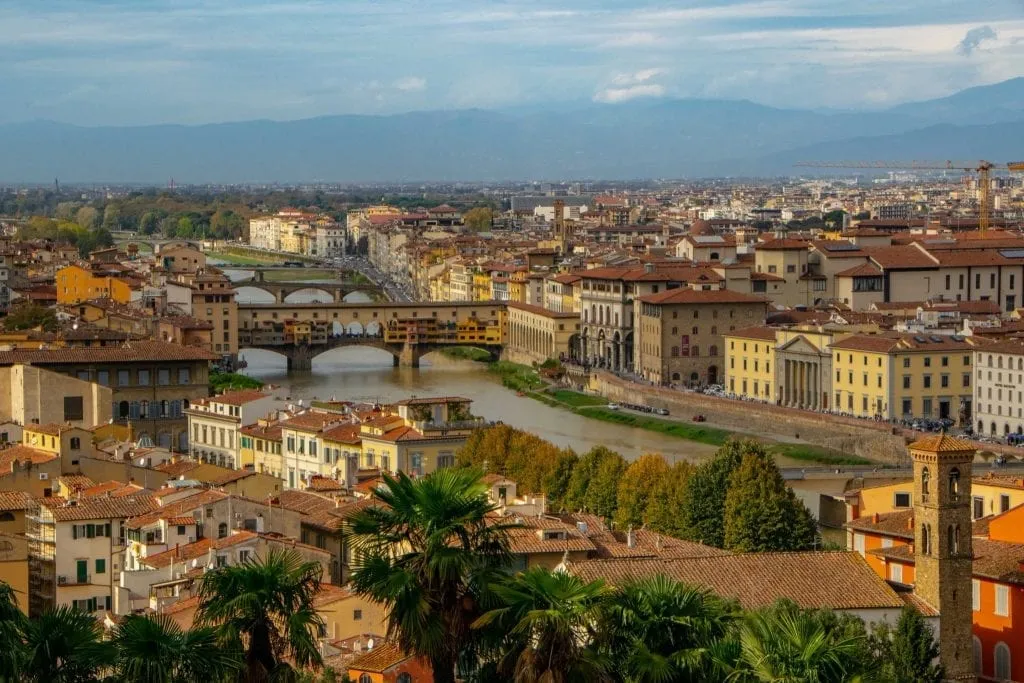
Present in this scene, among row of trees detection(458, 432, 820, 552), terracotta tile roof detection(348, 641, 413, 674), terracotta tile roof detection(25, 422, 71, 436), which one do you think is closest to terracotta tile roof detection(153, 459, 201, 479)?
terracotta tile roof detection(25, 422, 71, 436)

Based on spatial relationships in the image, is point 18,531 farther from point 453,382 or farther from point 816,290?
point 816,290

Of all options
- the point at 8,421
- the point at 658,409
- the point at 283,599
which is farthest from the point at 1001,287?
the point at 283,599

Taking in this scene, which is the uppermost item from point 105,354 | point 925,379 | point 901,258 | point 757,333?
point 105,354

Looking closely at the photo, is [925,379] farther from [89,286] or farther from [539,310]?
[89,286]

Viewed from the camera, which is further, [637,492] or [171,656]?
[637,492]

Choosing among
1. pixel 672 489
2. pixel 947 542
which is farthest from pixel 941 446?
pixel 672 489

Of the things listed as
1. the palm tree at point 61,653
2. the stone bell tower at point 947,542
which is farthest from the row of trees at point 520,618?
the stone bell tower at point 947,542
